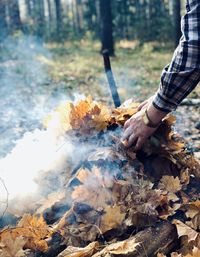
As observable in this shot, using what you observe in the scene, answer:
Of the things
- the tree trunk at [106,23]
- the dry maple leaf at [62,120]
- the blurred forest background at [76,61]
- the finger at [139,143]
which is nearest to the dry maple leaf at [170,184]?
the finger at [139,143]

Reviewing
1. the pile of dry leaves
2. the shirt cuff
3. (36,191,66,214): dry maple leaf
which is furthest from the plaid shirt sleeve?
(36,191,66,214): dry maple leaf

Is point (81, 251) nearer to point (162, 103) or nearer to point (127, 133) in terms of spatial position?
point (127, 133)

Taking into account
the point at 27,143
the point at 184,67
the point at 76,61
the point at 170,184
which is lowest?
the point at 76,61

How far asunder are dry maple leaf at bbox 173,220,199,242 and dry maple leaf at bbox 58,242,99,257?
0.51 meters

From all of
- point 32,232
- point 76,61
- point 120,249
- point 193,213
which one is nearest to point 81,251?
point 120,249

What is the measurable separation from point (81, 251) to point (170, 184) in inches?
32.2

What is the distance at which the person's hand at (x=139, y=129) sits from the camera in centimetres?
254

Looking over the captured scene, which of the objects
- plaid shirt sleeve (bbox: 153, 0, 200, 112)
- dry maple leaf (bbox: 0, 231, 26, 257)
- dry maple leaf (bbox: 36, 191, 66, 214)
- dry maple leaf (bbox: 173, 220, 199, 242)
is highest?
plaid shirt sleeve (bbox: 153, 0, 200, 112)

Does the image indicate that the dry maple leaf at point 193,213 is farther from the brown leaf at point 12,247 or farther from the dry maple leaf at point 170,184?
the brown leaf at point 12,247

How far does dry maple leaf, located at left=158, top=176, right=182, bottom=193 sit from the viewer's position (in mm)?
2660

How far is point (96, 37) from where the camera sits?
952 inches

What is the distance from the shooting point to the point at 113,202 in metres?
2.53

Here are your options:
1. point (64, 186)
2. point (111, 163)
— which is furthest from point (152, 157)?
point (64, 186)

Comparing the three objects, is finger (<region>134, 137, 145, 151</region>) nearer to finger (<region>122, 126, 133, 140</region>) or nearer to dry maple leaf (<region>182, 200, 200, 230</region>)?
finger (<region>122, 126, 133, 140</region>)
